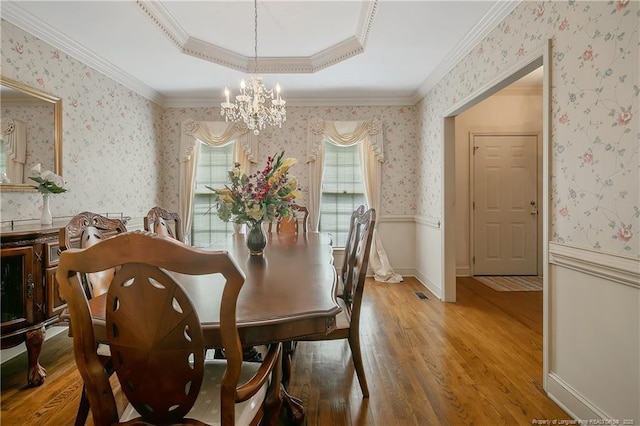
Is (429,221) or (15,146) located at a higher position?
(15,146)

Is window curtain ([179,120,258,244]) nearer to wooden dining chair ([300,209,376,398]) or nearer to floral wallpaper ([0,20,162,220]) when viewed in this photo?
floral wallpaper ([0,20,162,220])

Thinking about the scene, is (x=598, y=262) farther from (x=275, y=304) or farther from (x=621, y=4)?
(x=275, y=304)

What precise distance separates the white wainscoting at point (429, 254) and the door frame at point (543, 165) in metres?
0.11

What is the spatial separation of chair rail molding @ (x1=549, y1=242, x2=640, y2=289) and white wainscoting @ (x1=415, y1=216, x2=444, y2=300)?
77.7 inches

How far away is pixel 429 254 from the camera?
168 inches

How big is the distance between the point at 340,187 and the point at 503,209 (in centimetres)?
238

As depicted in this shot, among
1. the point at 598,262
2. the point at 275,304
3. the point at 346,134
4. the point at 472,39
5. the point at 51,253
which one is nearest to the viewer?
the point at 275,304

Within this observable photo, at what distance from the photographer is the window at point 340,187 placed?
16.1 feet

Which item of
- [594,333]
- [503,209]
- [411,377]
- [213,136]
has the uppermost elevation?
[213,136]

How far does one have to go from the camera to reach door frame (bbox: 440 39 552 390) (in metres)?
1.94

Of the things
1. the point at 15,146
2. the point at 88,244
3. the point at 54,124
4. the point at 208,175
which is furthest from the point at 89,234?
the point at 208,175

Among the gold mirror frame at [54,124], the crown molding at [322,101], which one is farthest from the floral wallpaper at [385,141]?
the gold mirror frame at [54,124]

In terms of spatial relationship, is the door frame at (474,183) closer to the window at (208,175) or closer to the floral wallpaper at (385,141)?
the floral wallpaper at (385,141)

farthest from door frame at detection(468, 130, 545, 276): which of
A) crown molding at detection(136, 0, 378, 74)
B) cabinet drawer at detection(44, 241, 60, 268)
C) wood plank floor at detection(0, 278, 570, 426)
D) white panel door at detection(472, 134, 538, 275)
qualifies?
cabinet drawer at detection(44, 241, 60, 268)
